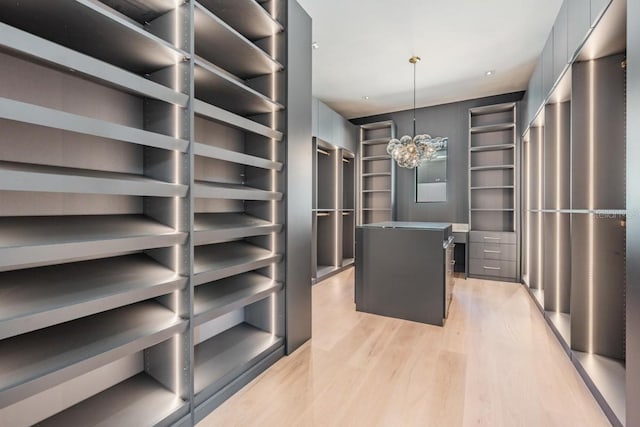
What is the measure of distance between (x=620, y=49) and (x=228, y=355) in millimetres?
3346

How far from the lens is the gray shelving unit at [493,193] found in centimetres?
468

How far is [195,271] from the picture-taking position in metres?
1.71

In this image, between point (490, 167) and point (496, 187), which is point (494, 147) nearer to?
point (490, 167)

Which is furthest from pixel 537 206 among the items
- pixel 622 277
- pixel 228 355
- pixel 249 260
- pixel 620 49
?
pixel 228 355

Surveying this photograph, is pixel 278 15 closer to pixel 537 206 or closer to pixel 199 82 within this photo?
pixel 199 82

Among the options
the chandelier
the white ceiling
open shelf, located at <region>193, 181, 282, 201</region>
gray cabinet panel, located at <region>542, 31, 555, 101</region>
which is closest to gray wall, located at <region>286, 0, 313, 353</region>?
open shelf, located at <region>193, 181, 282, 201</region>

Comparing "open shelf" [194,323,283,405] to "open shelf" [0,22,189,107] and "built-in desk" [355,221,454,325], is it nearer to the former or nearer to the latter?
"built-in desk" [355,221,454,325]

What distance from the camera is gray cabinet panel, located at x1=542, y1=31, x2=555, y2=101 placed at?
294cm

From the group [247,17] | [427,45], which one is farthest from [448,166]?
[247,17]

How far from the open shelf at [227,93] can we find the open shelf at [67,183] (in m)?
0.71

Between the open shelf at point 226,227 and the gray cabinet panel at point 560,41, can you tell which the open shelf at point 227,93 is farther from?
the gray cabinet panel at point 560,41

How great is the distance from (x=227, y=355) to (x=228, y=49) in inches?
79.4

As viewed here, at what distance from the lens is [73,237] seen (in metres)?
1.22

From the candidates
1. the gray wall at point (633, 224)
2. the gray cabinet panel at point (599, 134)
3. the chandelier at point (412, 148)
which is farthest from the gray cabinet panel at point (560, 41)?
the chandelier at point (412, 148)
